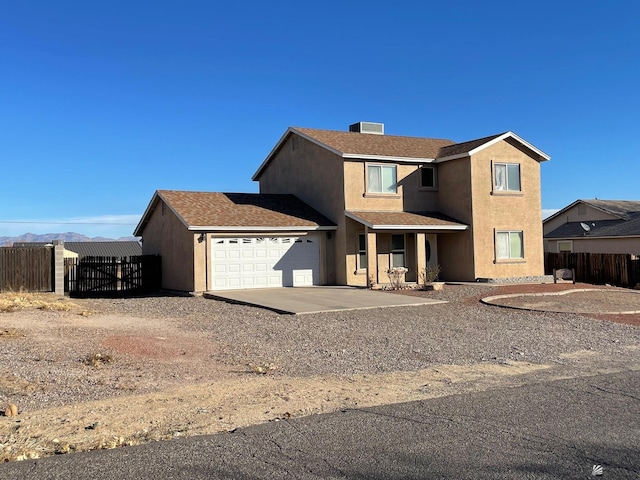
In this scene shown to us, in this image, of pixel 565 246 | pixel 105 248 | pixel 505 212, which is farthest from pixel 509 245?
pixel 105 248

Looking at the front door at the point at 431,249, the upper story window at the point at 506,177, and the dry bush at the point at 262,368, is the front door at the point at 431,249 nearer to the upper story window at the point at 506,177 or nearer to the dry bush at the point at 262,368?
the upper story window at the point at 506,177

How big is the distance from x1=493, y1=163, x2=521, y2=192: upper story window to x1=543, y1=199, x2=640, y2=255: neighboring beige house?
38.9 feet

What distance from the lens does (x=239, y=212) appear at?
24.7m

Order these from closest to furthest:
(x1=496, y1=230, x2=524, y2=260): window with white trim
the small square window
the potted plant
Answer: the potted plant → (x1=496, y1=230, x2=524, y2=260): window with white trim → the small square window

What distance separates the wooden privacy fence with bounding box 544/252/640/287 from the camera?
29.1 meters

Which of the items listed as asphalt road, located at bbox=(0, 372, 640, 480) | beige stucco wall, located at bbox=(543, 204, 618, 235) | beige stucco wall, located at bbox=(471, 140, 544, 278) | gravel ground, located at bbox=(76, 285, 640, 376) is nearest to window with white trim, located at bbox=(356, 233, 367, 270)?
beige stucco wall, located at bbox=(471, 140, 544, 278)

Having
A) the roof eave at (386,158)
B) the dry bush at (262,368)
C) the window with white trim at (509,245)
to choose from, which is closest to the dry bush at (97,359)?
the dry bush at (262,368)

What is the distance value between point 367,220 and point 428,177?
5.14 m

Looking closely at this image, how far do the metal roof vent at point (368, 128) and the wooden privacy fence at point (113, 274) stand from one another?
11994 millimetres

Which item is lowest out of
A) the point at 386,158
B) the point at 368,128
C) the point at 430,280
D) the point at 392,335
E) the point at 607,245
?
the point at 392,335

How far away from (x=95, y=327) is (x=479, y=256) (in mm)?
16825

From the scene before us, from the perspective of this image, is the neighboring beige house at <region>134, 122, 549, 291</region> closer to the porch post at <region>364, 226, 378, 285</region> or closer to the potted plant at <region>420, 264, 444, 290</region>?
the porch post at <region>364, 226, 378, 285</region>

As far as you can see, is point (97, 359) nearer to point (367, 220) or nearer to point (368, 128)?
point (367, 220)

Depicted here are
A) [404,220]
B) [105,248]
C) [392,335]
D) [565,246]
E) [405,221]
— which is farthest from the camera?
[105,248]
